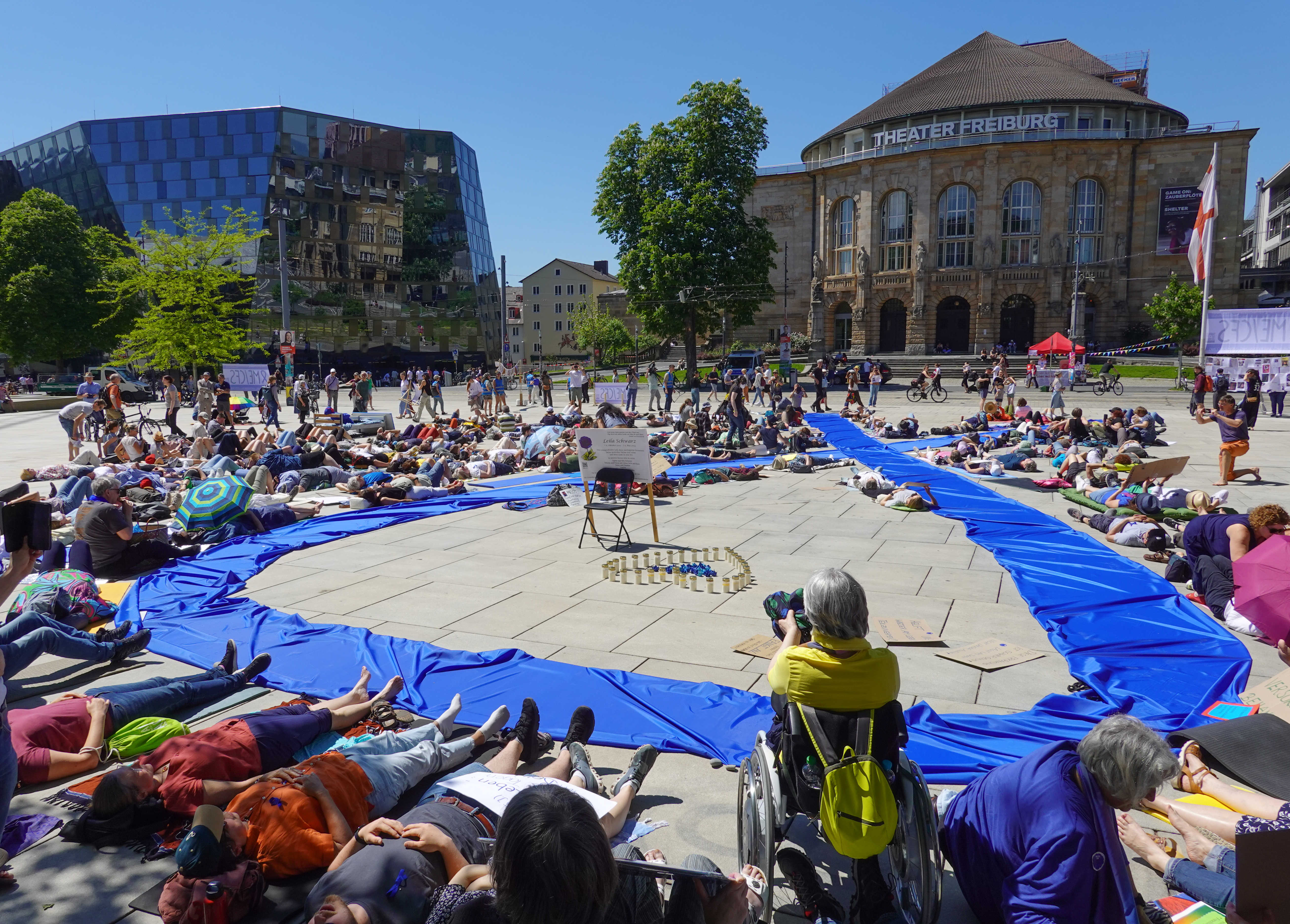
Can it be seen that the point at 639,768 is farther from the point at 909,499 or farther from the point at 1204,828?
the point at 909,499

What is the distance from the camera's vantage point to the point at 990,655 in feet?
20.5

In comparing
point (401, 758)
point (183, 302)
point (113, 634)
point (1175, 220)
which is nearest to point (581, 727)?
point (401, 758)

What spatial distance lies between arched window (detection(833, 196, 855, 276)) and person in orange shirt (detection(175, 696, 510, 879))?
62174 millimetres

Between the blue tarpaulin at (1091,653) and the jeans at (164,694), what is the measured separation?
454cm

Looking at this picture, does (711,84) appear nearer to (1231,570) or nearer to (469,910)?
(1231,570)

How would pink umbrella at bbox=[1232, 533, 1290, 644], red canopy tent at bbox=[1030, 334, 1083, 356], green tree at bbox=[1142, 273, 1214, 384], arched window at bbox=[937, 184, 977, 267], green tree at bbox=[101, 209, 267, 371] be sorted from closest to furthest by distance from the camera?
1. pink umbrella at bbox=[1232, 533, 1290, 644]
2. green tree at bbox=[101, 209, 267, 371]
3. red canopy tent at bbox=[1030, 334, 1083, 356]
4. green tree at bbox=[1142, 273, 1214, 384]
5. arched window at bbox=[937, 184, 977, 267]

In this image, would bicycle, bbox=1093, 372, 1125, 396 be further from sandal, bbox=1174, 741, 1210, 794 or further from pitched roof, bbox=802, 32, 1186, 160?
sandal, bbox=1174, 741, 1210, 794

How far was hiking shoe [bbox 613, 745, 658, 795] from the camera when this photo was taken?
14.1 feet

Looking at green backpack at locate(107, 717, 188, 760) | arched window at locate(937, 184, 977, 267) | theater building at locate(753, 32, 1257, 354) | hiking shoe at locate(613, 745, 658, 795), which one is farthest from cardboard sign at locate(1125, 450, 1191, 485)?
arched window at locate(937, 184, 977, 267)

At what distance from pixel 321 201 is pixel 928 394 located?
4988 cm

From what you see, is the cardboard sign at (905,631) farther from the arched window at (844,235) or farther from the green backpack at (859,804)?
the arched window at (844,235)

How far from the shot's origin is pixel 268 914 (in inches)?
133

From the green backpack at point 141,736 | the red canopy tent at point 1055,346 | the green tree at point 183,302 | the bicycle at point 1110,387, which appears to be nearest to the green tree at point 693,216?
the red canopy tent at point 1055,346

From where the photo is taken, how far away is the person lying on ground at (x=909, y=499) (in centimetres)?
1220
